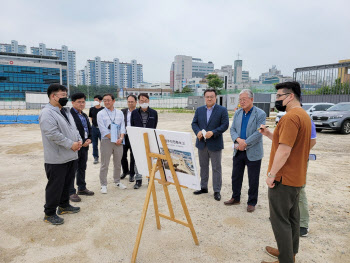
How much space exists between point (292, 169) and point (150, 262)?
181 cm

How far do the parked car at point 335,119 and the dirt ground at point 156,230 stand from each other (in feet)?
26.4

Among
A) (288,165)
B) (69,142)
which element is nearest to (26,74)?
Result: (69,142)

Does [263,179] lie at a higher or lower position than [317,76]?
lower

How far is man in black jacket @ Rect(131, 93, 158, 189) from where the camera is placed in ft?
16.6

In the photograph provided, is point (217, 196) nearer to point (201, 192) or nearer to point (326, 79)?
point (201, 192)

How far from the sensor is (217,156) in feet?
14.7

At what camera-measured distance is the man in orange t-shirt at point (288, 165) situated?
2227 mm

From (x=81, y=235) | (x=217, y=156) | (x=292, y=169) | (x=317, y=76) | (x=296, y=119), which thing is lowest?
(x=81, y=235)

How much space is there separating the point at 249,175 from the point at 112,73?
180 meters

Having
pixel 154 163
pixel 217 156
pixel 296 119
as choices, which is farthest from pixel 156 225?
pixel 296 119

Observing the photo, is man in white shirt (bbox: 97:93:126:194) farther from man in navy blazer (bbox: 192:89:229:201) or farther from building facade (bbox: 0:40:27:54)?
building facade (bbox: 0:40:27:54)

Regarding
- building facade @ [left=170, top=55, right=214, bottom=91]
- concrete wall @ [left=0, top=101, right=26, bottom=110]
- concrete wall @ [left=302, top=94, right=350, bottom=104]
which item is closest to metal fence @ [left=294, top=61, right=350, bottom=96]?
concrete wall @ [left=302, top=94, right=350, bottom=104]

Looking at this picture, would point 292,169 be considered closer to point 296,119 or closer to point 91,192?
point 296,119

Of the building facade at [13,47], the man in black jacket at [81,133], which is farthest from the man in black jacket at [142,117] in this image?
the building facade at [13,47]
